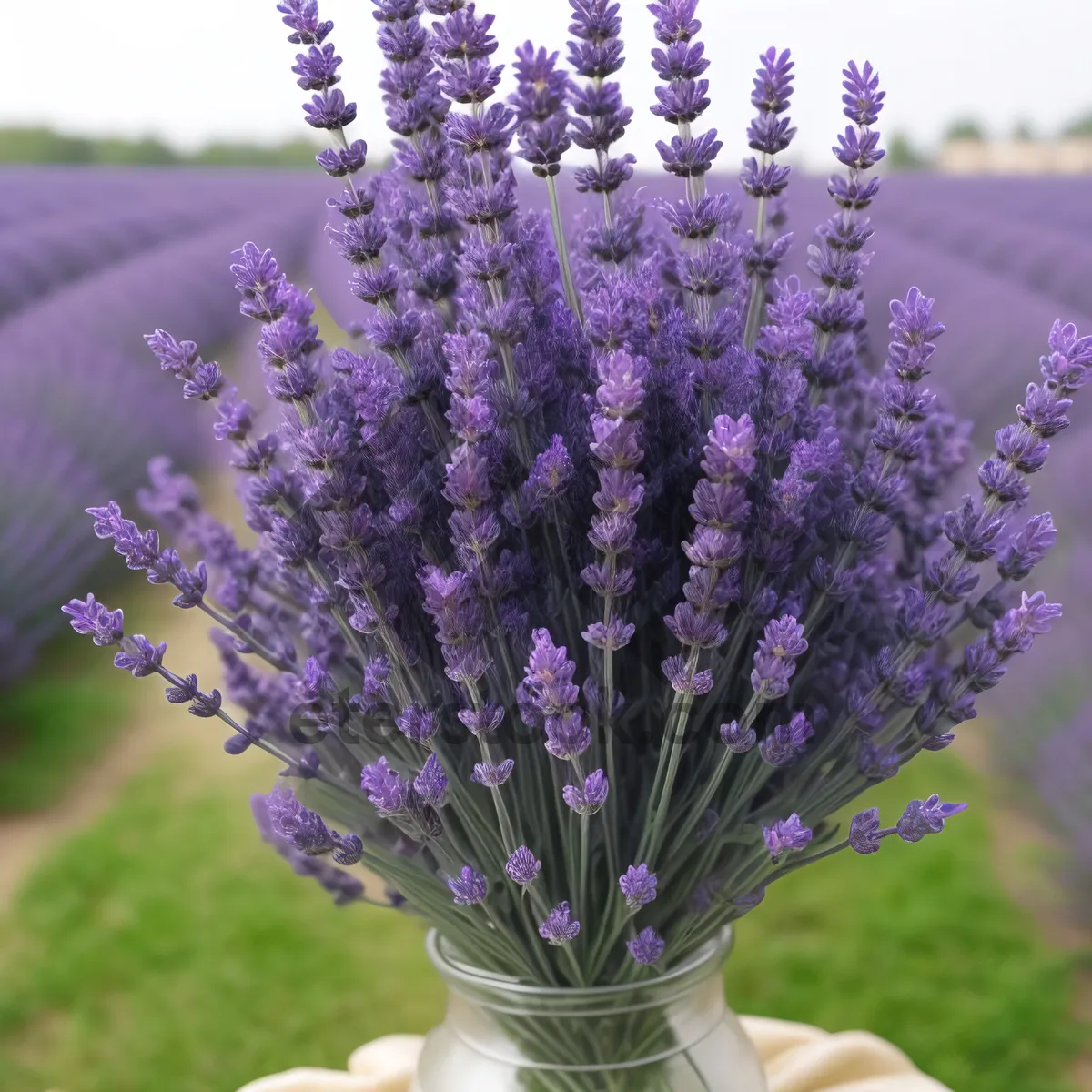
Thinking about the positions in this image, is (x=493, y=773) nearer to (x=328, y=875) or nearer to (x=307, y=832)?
(x=307, y=832)

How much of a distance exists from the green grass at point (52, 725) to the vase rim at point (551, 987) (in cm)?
231

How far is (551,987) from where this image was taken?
570 mm

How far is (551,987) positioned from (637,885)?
121 mm

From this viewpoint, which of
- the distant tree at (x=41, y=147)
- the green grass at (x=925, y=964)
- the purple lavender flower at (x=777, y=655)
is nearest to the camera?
the purple lavender flower at (x=777, y=655)

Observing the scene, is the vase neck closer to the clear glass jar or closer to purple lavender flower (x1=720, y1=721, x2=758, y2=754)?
the clear glass jar

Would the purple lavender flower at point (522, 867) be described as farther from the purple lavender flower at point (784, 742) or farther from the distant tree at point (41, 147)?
the distant tree at point (41, 147)

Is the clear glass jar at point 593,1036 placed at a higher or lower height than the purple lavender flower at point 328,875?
lower

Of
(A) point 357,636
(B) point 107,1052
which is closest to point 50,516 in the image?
(B) point 107,1052

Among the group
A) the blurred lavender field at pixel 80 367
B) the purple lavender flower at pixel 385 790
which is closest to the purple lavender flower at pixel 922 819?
the purple lavender flower at pixel 385 790

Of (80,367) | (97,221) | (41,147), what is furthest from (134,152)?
(80,367)

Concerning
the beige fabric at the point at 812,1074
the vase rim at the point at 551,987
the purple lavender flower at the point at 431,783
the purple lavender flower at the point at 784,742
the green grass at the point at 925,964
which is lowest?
the green grass at the point at 925,964

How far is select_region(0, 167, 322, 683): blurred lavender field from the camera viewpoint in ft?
9.85

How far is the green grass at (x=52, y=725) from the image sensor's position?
8.78 ft

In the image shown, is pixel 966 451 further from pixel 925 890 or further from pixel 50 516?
pixel 50 516
